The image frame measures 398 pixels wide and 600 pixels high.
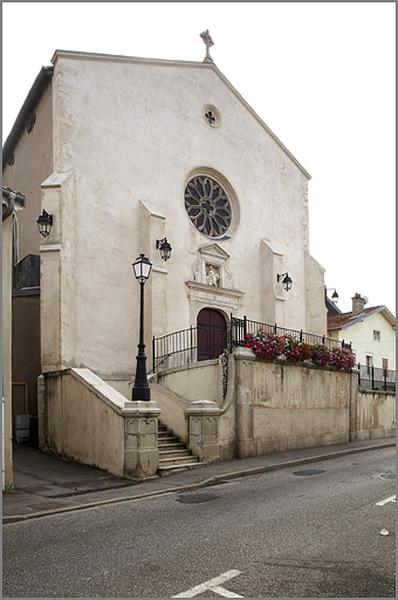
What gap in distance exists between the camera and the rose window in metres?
20.5

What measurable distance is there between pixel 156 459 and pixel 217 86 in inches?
598

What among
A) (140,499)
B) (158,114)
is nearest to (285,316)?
(158,114)

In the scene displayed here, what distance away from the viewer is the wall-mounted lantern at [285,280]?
72.6ft

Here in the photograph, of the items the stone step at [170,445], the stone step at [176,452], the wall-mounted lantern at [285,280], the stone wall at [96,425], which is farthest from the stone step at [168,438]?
the wall-mounted lantern at [285,280]

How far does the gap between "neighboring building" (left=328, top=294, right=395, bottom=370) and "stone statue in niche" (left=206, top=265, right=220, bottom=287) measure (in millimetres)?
13208

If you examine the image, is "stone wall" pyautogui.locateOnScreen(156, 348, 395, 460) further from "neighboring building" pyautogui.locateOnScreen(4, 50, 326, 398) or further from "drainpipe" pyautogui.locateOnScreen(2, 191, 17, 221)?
"drainpipe" pyautogui.locateOnScreen(2, 191, 17, 221)

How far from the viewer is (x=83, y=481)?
1104 cm

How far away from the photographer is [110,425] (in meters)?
12.0

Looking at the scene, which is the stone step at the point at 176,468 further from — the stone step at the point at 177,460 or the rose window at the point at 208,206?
the rose window at the point at 208,206

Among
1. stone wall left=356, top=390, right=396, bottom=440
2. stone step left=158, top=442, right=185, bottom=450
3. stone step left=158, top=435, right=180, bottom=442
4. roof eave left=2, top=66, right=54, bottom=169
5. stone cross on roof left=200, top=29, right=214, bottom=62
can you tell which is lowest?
stone wall left=356, top=390, right=396, bottom=440

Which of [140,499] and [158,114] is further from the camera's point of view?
[158,114]

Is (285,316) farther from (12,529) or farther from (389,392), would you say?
(12,529)

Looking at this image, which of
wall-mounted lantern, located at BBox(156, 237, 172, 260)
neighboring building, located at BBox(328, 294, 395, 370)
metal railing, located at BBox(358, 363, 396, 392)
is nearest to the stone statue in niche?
wall-mounted lantern, located at BBox(156, 237, 172, 260)

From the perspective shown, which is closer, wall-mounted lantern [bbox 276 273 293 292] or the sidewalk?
the sidewalk
